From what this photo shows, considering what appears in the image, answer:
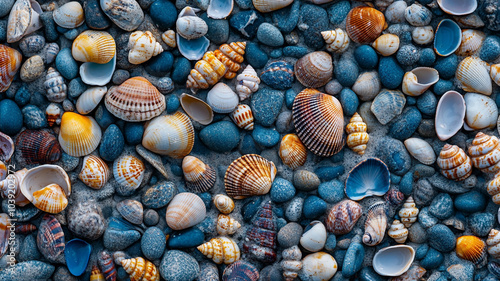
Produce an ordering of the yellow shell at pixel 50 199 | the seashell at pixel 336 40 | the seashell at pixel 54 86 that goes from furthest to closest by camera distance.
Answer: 1. the seashell at pixel 336 40
2. the seashell at pixel 54 86
3. the yellow shell at pixel 50 199

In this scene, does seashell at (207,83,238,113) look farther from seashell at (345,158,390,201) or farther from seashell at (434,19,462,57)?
seashell at (434,19,462,57)

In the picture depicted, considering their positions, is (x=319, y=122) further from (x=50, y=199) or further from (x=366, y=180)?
(x=50, y=199)

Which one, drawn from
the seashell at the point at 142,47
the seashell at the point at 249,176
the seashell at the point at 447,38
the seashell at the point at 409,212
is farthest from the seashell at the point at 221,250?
the seashell at the point at 447,38

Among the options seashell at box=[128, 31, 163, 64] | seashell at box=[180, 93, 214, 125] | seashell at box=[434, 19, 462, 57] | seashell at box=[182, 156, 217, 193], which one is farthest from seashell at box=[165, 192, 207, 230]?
seashell at box=[434, 19, 462, 57]

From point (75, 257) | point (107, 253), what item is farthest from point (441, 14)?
point (75, 257)

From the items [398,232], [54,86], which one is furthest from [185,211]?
[398,232]

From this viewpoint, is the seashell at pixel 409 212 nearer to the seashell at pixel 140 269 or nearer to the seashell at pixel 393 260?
the seashell at pixel 393 260
